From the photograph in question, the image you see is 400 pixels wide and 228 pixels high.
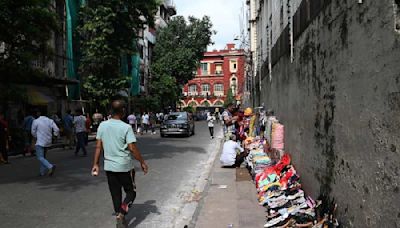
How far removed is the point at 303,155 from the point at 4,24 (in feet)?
→ 37.4

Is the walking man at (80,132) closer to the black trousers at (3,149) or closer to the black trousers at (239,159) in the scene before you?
the black trousers at (3,149)

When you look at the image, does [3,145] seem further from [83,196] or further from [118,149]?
[118,149]

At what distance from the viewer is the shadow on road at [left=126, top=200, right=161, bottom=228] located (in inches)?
237

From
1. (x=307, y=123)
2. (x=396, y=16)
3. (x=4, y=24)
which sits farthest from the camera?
(x=4, y=24)

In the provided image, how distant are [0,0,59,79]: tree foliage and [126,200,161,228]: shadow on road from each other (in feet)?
30.4

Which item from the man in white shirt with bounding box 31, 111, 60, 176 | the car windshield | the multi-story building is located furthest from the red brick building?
the man in white shirt with bounding box 31, 111, 60, 176

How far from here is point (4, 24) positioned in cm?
1351

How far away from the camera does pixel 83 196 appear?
301 inches

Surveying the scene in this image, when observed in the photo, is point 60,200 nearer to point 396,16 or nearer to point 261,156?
point 261,156

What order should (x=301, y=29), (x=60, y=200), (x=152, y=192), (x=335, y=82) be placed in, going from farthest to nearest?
1. (x=152, y=192)
2. (x=60, y=200)
3. (x=301, y=29)
4. (x=335, y=82)

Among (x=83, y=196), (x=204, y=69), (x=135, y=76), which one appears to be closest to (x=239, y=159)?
(x=83, y=196)

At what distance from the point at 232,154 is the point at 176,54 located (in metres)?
37.5

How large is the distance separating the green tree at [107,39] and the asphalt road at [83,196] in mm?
15240

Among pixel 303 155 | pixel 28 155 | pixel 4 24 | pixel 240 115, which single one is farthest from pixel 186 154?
pixel 303 155
